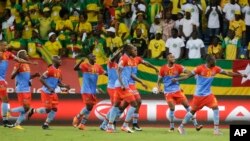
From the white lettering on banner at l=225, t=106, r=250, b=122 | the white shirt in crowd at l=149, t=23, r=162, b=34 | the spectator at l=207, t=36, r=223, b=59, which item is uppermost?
the white shirt in crowd at l=149, t=23, r=162, b=34

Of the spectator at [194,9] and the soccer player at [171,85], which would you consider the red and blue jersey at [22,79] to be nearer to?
the soccer player at [171,85]

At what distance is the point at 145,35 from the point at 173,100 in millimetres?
5826

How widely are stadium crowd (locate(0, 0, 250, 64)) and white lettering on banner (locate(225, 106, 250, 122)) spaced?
9.33 ft

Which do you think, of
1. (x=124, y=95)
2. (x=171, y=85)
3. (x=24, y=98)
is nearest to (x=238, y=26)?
(x=171, y=85)

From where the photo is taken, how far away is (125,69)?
22531mm

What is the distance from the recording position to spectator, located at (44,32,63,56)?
28672 millimetres

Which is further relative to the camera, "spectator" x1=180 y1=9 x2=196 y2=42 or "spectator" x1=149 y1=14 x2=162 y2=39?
"spectator" x1=149 y1=14 x2=162 y2=39

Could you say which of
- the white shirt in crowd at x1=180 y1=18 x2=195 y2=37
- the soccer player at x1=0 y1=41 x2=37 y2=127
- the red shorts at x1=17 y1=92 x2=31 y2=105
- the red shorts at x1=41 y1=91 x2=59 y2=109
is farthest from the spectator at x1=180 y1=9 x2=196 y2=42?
the soccer player at x1=0 y1=41 x2=37 y2=127

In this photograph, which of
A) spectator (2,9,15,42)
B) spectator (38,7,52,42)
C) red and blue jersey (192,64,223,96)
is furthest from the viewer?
spectator (2,9,15,42)

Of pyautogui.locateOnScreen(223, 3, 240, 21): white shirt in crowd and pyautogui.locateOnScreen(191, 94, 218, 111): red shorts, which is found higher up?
pyautogui.locateOnScreen(223, 3, 240, 21): white shirt in crowd

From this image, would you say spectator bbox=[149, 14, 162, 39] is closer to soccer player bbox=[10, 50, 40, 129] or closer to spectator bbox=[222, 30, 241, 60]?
spectator bbox=[222, 30, 241, 60]

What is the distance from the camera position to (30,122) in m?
25.9

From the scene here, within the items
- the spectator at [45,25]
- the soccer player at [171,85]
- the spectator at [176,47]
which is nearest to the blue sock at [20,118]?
the soccer player at [171,85]

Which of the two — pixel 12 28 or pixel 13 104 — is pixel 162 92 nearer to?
pixel 13 104
